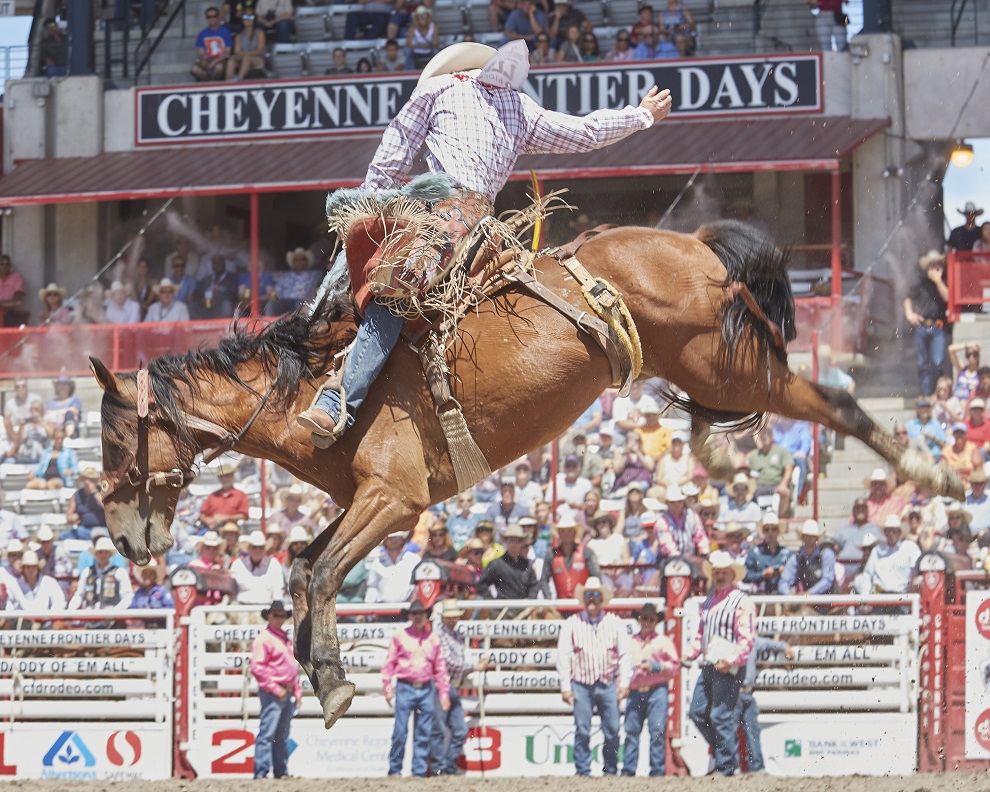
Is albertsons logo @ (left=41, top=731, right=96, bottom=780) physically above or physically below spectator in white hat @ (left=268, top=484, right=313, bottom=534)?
below

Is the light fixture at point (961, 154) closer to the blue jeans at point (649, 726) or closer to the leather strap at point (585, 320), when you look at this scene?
the blue jeans at point (649, 726)

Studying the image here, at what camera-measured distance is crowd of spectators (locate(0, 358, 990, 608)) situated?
10797mm

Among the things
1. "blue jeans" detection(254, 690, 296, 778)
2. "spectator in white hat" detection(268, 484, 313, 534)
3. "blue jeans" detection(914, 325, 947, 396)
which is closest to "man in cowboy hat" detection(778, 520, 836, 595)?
"blue jeans" detection(914, 325, 947, 396)

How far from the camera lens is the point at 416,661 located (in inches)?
408

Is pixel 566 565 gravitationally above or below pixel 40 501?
below

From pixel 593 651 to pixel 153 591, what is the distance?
3550 millimetres

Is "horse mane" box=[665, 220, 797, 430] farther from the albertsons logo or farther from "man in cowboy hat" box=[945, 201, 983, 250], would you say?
"man in cowboy hat" box=[945, 201, 983, 250]

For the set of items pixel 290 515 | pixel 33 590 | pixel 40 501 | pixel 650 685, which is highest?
pixel 40 501

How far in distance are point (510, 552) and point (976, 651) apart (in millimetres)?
3431

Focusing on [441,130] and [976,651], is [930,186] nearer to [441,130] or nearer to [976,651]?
[976,651]

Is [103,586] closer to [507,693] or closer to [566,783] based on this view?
[507,693]

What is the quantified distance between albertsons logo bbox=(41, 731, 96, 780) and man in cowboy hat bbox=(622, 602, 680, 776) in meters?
4.03

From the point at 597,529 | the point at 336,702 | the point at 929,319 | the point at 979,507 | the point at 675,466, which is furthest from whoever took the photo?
the point at 929,319

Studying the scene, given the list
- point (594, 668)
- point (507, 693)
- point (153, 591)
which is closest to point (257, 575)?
point (153, 591)
